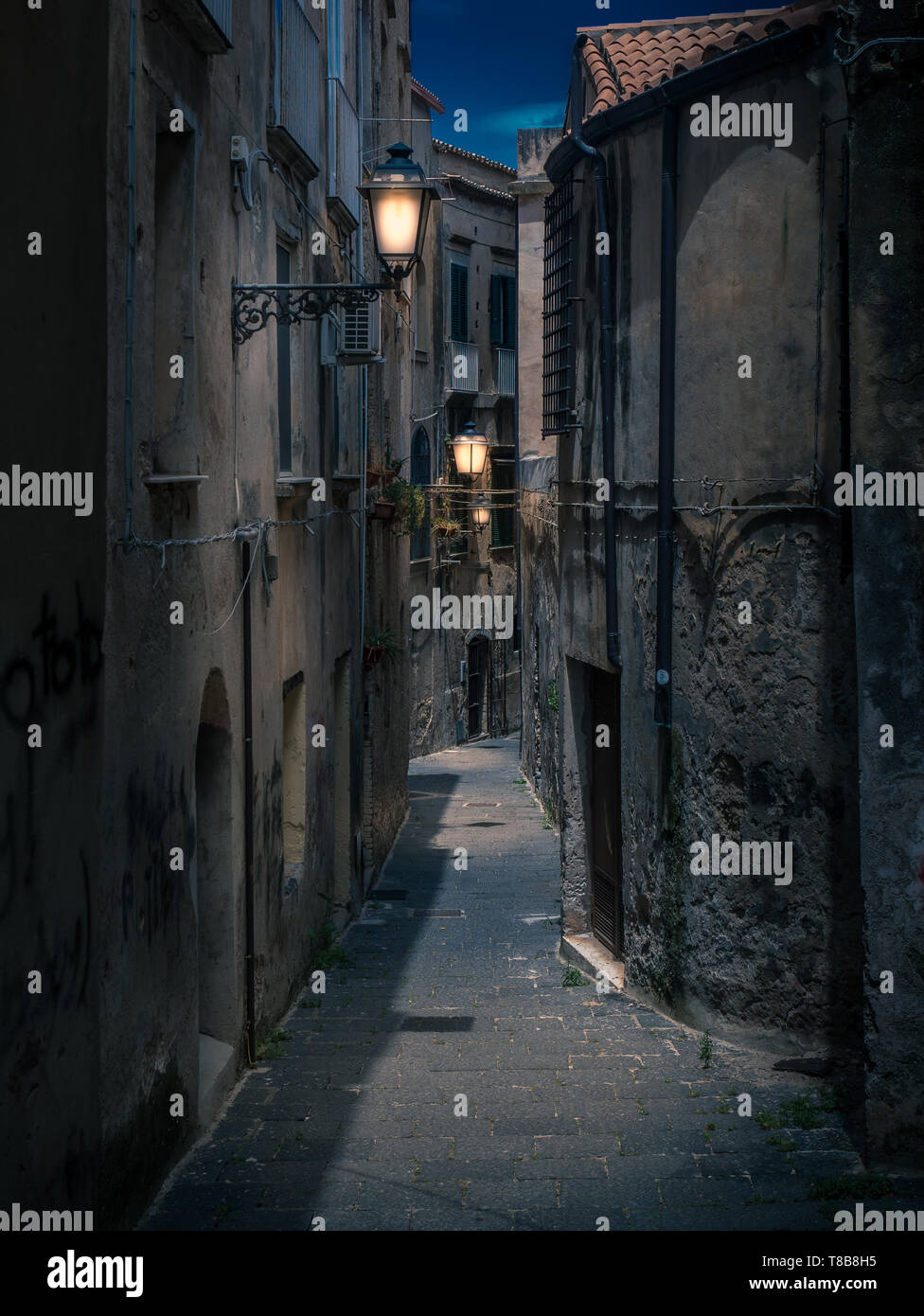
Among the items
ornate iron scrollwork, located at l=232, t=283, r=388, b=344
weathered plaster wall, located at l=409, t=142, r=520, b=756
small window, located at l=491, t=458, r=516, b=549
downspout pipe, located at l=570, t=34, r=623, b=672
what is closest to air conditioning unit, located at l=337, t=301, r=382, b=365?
downspout pipe, located at l=570, t=34, r=623, b=672

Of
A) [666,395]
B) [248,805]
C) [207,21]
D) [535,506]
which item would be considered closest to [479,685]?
[535,506]

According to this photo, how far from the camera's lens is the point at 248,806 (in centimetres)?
912

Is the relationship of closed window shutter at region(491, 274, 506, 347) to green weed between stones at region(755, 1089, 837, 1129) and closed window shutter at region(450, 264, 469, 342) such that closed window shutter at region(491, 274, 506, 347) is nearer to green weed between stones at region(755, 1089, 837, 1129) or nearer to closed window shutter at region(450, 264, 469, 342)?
closed window shutter at region(450, 264, 469, 342)

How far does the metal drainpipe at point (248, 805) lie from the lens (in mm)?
9008

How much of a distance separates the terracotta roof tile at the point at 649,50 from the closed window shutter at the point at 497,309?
22043mm

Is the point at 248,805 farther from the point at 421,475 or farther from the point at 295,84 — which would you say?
the point at 421,475

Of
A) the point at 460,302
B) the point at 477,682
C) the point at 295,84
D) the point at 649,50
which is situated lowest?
the point at 477,682

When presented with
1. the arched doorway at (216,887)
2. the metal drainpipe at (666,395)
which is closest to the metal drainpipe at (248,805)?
the arched doorway at (216,887)

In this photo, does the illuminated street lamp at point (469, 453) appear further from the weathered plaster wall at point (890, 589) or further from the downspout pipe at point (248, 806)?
the weathered plaster wall at point (890, 589)

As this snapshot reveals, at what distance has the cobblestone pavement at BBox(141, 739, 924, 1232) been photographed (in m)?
6.82

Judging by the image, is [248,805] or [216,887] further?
[248,805]

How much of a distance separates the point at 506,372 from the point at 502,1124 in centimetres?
2757

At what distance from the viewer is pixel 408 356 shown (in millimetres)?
24562
